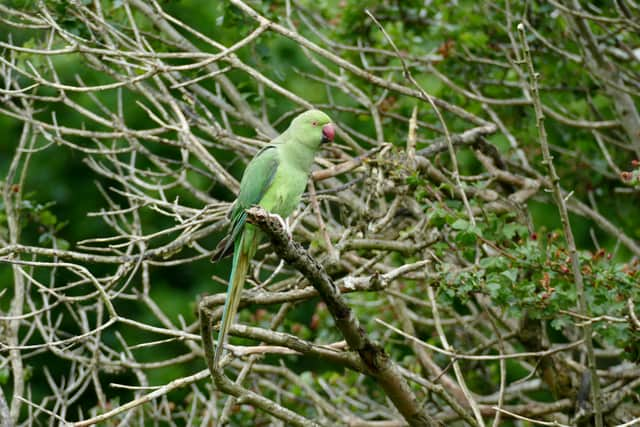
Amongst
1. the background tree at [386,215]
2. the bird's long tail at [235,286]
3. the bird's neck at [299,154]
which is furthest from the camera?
the bird's neck at [299,154]

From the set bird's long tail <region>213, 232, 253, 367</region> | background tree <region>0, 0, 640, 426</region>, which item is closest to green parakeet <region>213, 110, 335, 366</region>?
bird's long tail <region>213, 232, 253, 367</region>

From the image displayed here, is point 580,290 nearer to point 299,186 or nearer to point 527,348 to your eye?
point 299,186

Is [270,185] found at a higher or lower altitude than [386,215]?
higher

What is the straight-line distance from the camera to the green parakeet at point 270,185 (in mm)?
4164

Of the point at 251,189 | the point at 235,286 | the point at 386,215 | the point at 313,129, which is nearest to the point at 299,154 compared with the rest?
the point at 313,129

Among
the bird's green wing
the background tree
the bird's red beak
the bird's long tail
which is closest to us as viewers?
the bird's long tail

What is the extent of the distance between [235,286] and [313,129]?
37.3 inches

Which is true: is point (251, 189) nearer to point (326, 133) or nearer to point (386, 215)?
point (326, 133)

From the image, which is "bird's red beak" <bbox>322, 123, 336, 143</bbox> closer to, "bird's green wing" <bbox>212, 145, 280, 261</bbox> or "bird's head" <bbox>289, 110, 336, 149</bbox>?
"bird's head" <bbox>289, 110, 336, 149</bbox>

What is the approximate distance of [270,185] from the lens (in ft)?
13.9

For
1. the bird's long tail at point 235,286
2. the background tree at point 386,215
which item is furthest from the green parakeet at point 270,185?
the background tree at point 386,215

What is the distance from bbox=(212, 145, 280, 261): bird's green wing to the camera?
4.14 metres

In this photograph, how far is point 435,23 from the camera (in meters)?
6.60

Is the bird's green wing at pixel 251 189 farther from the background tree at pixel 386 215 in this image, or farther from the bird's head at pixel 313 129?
the background tree at pixel 386 215
